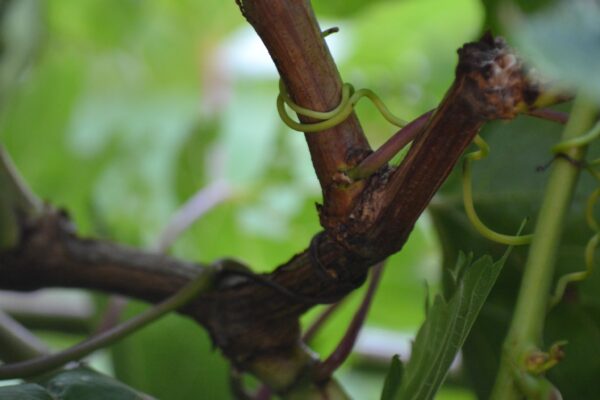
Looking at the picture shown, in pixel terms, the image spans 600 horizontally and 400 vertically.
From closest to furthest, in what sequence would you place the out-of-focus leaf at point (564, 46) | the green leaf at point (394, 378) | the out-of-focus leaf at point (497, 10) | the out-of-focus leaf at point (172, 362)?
the out-of-focus leaf at point (564, 46) < the green leaf at point (394, 378) < the out-of-focus leaf at point (497, 10) < the out-of-focus leaf at point (172, 362)

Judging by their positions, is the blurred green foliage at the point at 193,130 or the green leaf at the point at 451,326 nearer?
the green leaf at the point at 451,326

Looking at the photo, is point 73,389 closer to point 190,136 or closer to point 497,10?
point 497,10

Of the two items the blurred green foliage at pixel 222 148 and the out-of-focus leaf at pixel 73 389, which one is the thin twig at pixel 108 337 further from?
the blurred green foliage at pixel 222 148

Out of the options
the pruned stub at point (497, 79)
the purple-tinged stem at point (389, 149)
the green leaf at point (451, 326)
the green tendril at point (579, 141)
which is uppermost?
the pruned stub at point (497, 79)

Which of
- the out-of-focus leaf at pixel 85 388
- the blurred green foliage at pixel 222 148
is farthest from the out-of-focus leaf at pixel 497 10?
the out-of-focus leaf at pixel 85 388

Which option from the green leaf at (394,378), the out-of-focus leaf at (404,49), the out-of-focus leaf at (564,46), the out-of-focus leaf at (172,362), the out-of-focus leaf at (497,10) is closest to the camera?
the out-of-focus leaf at (564,46)

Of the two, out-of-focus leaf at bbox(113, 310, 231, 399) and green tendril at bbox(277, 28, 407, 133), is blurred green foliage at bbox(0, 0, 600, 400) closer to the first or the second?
out-of-focus leaf at bbox(113, 310, 231, 399)

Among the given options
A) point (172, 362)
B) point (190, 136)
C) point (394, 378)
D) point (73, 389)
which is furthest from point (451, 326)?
point (190, 136)
